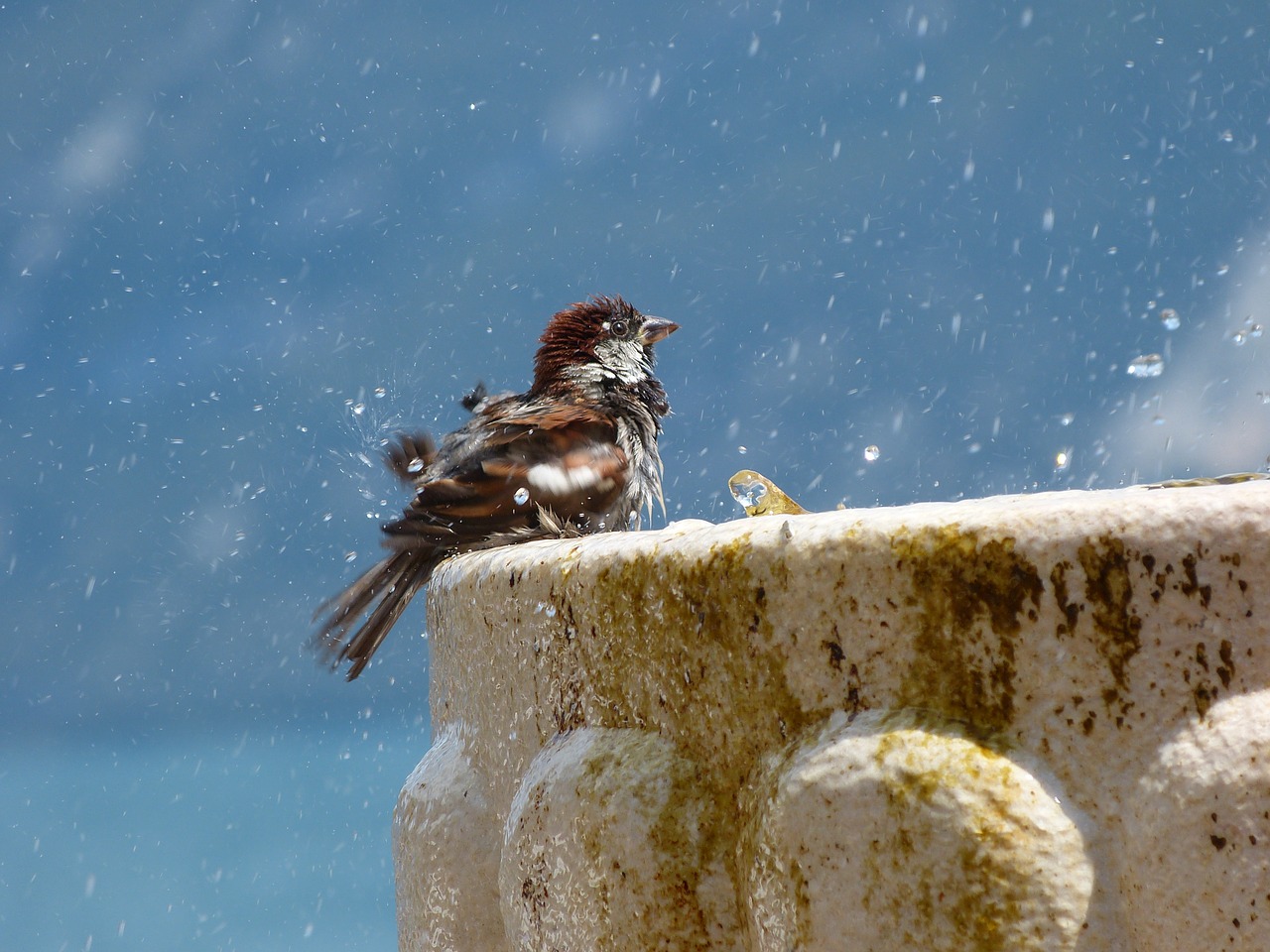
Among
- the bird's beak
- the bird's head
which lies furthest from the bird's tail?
the bird's beak

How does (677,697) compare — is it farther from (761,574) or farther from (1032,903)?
(1032,903)

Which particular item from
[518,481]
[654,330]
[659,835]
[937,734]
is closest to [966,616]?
[937,734]

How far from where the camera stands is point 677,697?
120cm

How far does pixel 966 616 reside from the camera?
98 cm

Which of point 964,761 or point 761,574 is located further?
point 761,574

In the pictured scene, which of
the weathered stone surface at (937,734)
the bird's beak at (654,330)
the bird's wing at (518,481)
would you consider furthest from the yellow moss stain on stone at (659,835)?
the bird's beak at (654,330)

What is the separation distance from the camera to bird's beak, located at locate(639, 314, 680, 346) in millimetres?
4023

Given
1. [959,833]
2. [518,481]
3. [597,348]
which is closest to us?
[959,833]

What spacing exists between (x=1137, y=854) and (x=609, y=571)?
643mm

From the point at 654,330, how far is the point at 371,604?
1.63 m

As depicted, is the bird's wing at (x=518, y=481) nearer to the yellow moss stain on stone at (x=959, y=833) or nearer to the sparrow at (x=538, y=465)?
the sparrow at (x=538, y=465)

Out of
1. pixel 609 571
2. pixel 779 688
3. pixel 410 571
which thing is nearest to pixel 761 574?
pixel 779 688

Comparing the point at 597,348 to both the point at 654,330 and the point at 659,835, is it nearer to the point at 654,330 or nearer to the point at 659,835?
the point at 654,330

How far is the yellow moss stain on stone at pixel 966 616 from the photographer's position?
38.0 inches
